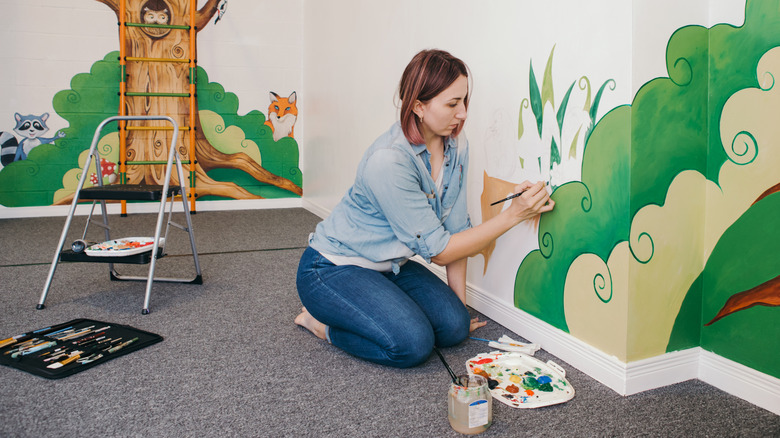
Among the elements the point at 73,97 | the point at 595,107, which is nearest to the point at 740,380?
the point at 595,107

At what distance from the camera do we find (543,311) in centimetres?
188

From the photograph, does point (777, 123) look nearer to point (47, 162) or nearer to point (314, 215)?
point (314, 215)

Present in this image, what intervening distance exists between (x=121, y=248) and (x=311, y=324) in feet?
3.03

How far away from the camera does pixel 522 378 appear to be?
1.61 meters

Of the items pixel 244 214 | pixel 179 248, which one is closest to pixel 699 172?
pixel 179 248

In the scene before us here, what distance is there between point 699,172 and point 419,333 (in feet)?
2.95

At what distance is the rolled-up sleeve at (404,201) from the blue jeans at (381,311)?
0.18 metres

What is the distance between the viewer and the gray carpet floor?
1.36 metres

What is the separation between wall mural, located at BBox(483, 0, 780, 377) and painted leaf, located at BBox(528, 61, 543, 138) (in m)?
0.19

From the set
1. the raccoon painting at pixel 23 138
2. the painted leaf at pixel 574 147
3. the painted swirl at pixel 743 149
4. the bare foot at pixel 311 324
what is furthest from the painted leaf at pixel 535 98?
the raccoon painting at pixel 23 138

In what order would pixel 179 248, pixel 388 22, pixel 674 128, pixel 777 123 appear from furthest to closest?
pixel 179 248, pixel 388 22, pixel 674 128, pixel 777 123

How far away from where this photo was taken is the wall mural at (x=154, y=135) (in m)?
4.50

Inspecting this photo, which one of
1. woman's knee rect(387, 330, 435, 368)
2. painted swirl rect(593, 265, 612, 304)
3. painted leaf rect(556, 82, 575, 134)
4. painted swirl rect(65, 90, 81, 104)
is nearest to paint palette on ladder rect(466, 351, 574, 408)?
woman's knee rect(387, 330, 435, 368)

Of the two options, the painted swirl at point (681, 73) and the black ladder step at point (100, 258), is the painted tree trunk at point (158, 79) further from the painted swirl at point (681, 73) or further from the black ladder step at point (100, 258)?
the painted swirl at point (681, 73)
